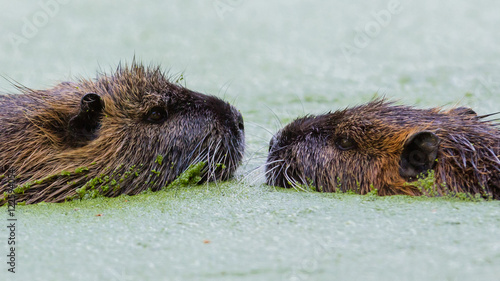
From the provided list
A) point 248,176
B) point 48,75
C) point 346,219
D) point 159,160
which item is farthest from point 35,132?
point 48,75

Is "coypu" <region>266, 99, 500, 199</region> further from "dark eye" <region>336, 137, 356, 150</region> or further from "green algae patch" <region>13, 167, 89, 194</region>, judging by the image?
"green algae patch" <region>13, 167, 89, 194</region>

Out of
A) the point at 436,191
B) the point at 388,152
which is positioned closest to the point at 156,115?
the point at 388,152

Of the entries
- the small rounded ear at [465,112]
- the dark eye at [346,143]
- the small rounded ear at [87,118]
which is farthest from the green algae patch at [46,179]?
the small rounded ear at [465,112]

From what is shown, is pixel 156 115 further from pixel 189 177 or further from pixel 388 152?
pixel 388 152

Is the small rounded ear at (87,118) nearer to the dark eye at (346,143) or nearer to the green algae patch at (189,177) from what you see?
the green algae patch at (189,177)

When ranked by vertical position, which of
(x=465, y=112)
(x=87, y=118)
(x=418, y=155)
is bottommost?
(x=418, y=155)

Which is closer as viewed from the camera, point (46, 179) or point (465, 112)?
point (46, 179)
